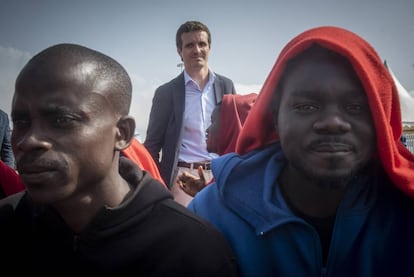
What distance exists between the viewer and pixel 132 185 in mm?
1562

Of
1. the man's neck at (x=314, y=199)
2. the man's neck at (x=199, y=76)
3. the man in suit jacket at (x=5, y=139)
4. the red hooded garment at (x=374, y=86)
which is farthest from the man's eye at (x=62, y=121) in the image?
the man in suit jacket at (x=5, y=139)

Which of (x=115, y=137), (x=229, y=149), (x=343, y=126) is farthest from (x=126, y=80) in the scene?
(x=229, y=149)

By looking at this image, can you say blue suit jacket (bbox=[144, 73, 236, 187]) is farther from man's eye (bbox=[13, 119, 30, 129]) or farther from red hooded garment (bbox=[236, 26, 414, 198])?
man's eye (bbox=[13, 119, 30, 129])

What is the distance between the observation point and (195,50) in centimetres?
348

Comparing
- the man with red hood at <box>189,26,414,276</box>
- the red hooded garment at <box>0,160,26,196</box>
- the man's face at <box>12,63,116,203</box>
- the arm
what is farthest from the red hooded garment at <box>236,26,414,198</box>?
the arm

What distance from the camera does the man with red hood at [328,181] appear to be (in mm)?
1391

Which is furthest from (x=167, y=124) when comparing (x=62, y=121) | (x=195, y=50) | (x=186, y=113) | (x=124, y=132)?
(x=62, y=121)

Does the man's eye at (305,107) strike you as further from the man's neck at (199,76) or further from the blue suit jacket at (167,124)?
the man's neck at (199,76)

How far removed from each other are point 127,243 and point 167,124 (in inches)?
82.2

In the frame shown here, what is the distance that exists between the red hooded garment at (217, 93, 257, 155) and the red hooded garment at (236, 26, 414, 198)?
1030mm

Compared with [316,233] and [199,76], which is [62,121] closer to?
[316,233]

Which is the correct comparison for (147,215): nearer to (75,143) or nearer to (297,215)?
(75,143)

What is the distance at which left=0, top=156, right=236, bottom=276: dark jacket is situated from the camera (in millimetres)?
1336

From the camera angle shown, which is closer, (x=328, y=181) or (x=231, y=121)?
(x=328, y=181)
